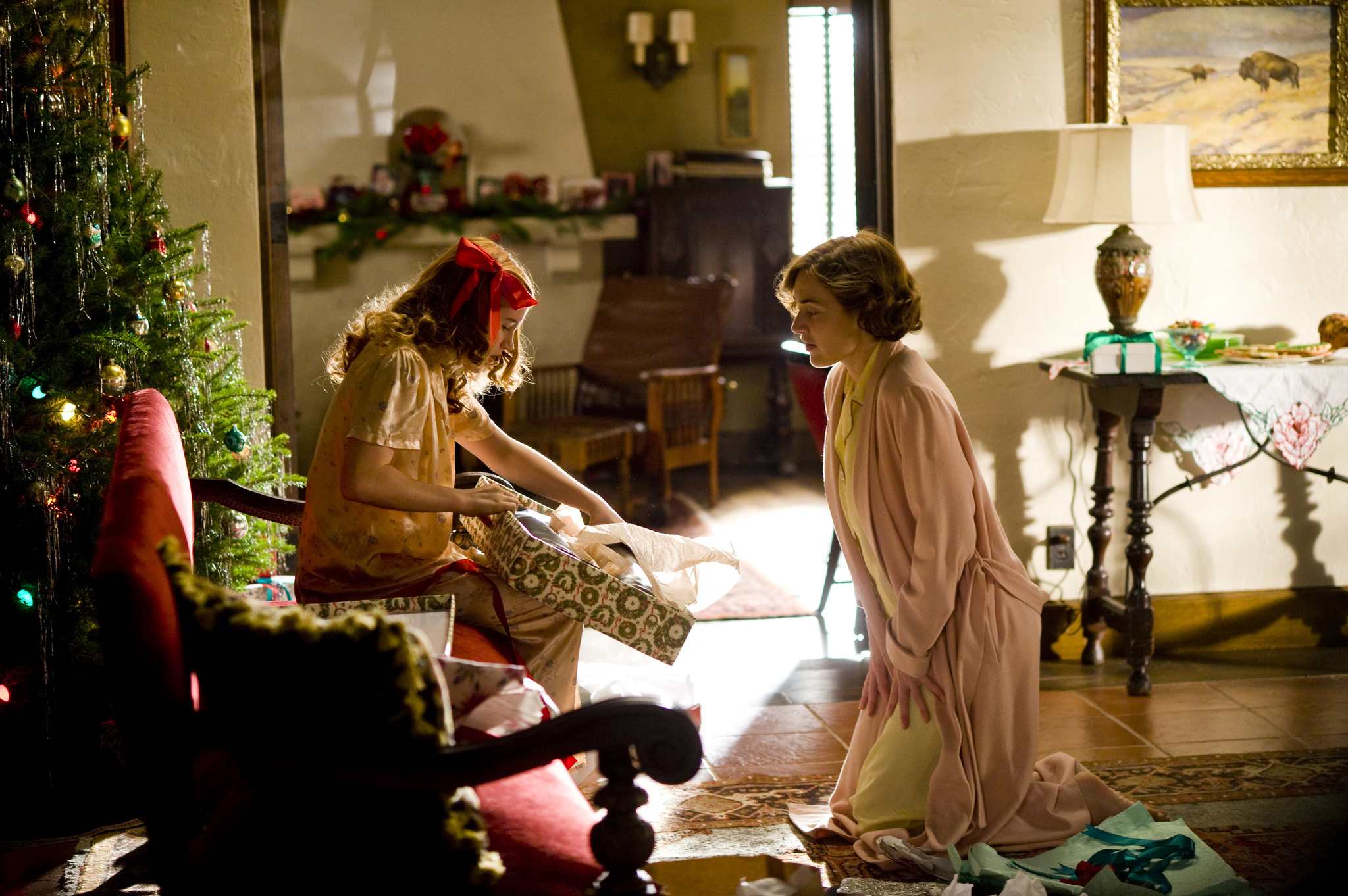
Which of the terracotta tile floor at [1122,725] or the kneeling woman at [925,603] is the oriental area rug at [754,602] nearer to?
the terracotta tile floor at [1122,725]

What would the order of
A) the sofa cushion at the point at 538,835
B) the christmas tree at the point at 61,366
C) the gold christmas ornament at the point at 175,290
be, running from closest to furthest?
the sofa cushion at the point at 538,835 < the christmas tree at the point at 61,366 < the gold christmas ornament at the point at 175,290

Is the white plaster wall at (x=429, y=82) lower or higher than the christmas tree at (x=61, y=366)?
higher

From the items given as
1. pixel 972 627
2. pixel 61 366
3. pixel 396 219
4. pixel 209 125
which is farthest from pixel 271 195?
pixel 396 219

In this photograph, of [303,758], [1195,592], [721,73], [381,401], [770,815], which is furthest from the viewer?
[721,73]

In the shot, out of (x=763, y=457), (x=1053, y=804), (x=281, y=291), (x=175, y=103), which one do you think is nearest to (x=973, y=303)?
(x=1053, y=804)

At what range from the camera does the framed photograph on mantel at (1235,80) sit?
3.50m

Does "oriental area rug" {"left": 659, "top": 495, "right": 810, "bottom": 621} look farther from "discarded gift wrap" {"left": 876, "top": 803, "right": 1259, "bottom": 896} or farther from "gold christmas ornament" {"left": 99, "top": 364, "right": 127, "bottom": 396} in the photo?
"gold christmas ornament" {"left": 99, "top": 364, "right": 127, "bottom": 396}

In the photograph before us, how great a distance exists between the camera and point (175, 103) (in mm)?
3238

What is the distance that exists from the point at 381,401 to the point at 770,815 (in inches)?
47.1

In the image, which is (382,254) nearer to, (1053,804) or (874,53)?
(874,53)

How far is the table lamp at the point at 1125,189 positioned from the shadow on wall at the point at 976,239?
7.5 inches

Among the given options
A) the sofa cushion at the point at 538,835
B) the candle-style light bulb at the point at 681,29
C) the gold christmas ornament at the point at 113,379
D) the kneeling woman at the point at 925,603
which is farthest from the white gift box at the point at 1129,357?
the candle-style light bulb at the point at 681,29

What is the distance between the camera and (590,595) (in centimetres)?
214

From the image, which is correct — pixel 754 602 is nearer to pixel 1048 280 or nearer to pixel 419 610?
pixel 1048 280
